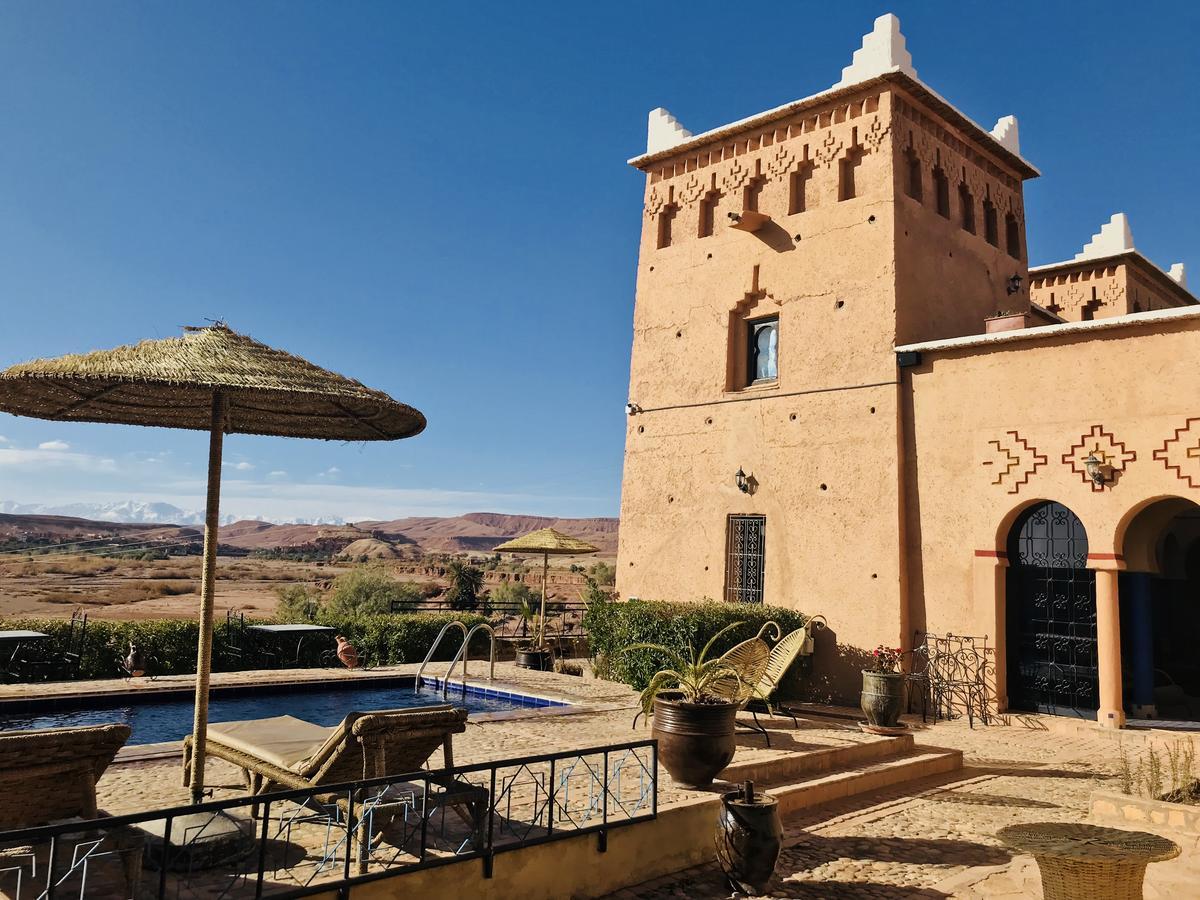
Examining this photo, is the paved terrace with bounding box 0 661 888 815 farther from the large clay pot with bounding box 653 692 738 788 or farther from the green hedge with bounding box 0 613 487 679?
the green hedge with bounding box 0 613 487 679

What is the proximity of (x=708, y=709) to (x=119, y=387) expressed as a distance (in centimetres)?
473

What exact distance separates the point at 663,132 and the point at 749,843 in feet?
47.1

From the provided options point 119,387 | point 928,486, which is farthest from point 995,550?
point 119,387

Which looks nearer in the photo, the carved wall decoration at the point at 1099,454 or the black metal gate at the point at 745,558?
the carved wall decoration at the point at 1099,454

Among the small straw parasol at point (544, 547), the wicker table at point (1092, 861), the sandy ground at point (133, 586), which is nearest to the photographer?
the wicker table at point (1092, 861)

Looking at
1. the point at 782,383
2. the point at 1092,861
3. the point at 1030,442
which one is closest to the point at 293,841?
the point at 1092,861

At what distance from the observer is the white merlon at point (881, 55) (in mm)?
13656

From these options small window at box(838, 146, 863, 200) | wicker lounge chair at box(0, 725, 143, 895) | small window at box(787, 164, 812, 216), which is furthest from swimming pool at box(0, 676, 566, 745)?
small window at box(838, 146, 863, 200)

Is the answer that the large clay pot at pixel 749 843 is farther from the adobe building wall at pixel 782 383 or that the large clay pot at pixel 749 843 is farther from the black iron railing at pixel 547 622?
the black iron railing at pixel 547 622

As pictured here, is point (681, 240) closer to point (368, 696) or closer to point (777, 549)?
point (777, 549)

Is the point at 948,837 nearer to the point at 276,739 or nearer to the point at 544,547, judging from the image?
the point at 276,739

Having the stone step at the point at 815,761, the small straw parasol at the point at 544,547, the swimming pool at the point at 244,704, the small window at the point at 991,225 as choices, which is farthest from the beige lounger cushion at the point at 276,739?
the small window at the point at 991,225

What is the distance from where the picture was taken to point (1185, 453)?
10.6 metres

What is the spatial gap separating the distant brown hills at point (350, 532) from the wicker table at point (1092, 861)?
68244 mm
